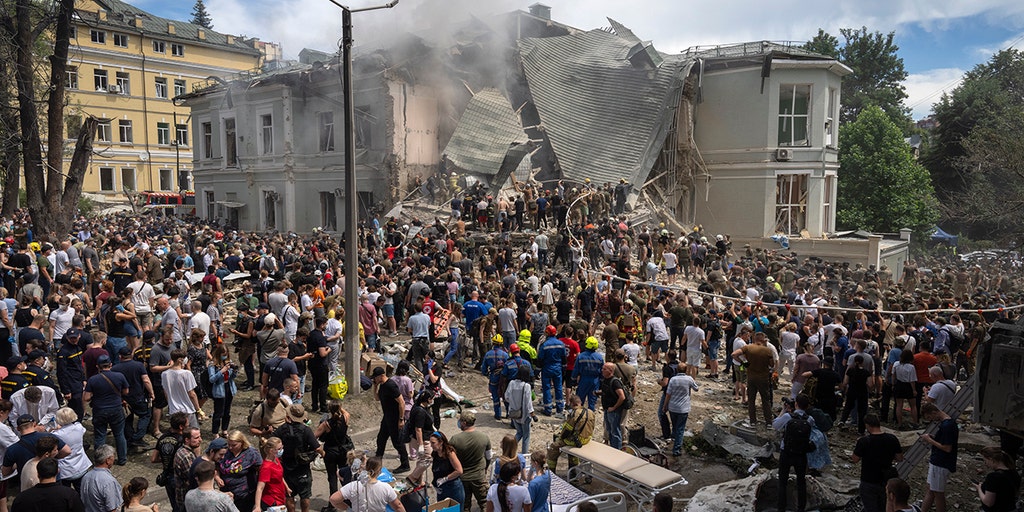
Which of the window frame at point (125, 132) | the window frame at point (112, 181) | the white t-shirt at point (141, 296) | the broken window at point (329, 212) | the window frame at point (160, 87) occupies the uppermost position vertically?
the window frame at point (160, 87)

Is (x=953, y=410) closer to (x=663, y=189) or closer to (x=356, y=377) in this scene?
(x=356, y=377)

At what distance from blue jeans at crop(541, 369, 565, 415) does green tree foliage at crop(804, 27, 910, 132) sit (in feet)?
173

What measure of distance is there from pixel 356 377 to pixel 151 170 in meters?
47.0

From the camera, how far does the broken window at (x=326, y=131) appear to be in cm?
3009

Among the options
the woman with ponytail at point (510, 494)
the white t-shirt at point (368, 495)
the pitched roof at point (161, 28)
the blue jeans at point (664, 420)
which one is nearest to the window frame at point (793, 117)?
the blue jeans at point (664, 420)

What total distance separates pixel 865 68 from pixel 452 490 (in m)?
60.2

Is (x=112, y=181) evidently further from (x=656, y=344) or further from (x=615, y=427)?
(x=615, y=427)

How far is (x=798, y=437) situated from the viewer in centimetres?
763

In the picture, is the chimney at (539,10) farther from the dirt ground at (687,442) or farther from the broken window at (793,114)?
the dirt ground at (687,442)

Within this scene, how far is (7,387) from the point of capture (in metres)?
7.73

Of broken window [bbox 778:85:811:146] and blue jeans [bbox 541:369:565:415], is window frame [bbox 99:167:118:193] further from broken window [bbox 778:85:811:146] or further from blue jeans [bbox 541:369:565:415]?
blue jeans [bbox 541:369:565:415]

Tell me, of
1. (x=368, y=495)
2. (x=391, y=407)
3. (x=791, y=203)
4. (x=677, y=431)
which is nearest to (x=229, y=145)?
(x=791, y=203)

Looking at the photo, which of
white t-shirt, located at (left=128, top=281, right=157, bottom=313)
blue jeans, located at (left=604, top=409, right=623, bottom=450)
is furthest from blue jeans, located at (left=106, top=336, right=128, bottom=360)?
A: blue jeans, located at (left=604, top=409, right=623, bottom=450)

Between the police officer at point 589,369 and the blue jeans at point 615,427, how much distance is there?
2.91 ft
